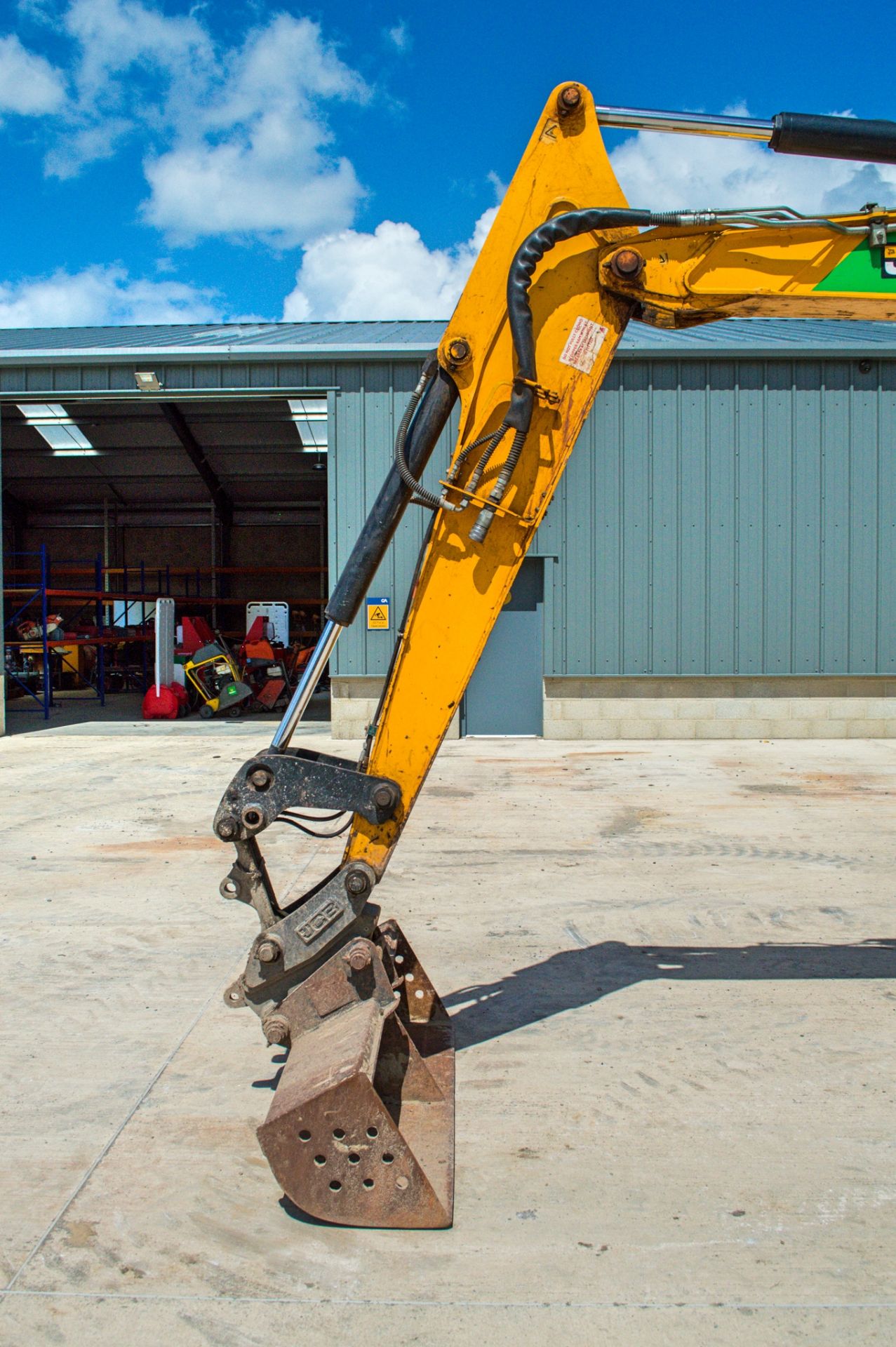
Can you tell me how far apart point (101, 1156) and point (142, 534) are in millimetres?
24145

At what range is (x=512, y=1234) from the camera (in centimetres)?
272

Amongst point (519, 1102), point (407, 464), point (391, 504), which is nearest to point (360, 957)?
point (519, 1102)

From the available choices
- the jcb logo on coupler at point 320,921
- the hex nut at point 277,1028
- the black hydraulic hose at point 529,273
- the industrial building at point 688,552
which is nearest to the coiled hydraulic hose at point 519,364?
the black hydraulic hose at point 529,273

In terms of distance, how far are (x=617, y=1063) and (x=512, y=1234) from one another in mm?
1134

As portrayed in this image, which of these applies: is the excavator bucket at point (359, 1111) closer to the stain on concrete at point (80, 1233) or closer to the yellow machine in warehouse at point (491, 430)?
the yellow machine in warehouse at point (491, 430)

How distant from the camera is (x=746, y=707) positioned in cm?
1281

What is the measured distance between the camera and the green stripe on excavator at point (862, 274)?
11.1 ft

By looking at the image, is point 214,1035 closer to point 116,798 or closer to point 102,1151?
point 102,1151

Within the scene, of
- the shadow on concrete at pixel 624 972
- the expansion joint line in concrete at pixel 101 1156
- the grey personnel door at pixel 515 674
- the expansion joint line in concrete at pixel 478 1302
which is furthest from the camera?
the grey personnel door at pixel 515 674

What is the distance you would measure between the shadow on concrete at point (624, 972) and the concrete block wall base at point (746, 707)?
307 inches

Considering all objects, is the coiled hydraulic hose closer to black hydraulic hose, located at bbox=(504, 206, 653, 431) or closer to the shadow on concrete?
black hydraulic hose, located at bbox=(504, 206, 653, 431)

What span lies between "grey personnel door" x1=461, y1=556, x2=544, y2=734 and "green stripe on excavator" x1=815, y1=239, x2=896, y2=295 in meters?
9.56

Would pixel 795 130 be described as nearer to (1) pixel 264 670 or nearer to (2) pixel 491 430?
(2) pixel 491 430

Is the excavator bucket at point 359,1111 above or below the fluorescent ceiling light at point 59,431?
below
